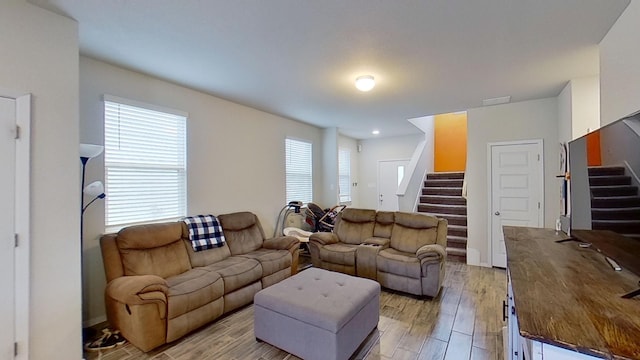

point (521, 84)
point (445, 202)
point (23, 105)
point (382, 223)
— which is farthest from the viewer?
point (445, 202)

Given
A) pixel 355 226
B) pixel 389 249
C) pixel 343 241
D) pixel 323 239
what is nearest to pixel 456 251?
pixel 389 249

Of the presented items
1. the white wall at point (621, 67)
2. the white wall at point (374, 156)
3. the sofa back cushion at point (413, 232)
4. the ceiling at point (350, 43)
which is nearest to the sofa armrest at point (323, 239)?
the sofa back cushion at point (413, 232)

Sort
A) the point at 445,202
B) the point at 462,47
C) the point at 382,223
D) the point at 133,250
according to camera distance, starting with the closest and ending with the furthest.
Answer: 1. the point at 462,47
2. the point at 133,250
3. the point at 382,223
4. the point at 445,202

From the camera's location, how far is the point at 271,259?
354cm

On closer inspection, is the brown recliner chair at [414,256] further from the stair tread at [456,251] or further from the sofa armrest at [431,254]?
the stair tread at [456,251]

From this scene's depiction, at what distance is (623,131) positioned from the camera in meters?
1.23

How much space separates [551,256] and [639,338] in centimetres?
91

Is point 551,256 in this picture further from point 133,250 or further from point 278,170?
point 278,170

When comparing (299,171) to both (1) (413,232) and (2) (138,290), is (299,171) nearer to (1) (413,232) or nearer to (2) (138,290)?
(1) (413,232)

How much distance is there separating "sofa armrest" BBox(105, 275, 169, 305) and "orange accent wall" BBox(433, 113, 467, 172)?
7.29 metres

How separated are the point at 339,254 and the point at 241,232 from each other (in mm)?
1415

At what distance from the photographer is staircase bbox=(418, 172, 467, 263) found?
5.09m

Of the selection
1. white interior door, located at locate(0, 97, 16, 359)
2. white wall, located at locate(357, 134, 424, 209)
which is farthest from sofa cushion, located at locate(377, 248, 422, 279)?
white wall, located at locate(357, 134, 424, 209)

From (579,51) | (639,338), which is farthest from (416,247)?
(639,338)
